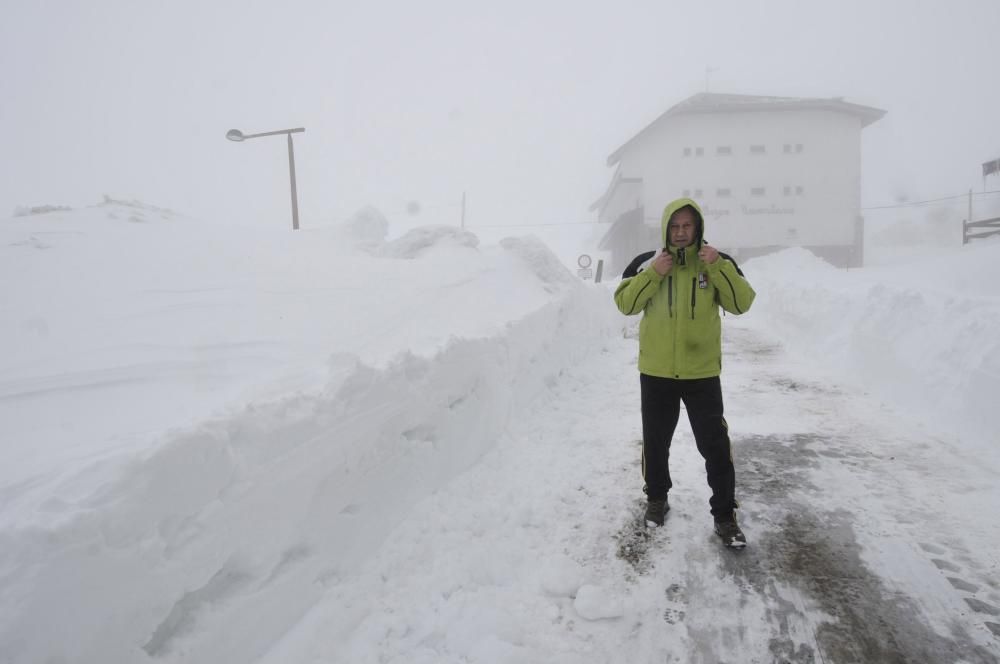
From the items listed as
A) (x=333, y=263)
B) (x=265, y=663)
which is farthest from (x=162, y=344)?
(x=333, y=263)

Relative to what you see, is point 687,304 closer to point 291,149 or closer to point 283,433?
point 283,433

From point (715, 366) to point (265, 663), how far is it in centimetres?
275

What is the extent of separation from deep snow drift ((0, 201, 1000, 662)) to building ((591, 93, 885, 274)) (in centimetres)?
2903

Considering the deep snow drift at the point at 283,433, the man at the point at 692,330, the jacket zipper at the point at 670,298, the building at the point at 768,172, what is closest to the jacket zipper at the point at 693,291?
the man at the point at 692,330

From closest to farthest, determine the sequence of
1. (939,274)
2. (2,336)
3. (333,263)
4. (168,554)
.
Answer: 1. (168,554)
2. (2,336)
3. (333,263)
4. (939,274)

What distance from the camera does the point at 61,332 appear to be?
360 centimetres

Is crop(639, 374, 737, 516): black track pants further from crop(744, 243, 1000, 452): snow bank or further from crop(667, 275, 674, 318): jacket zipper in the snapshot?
crop(744, 243, 1000, 452): snow bank

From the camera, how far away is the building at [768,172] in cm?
3322

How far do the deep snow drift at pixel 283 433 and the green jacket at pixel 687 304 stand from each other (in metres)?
1.19

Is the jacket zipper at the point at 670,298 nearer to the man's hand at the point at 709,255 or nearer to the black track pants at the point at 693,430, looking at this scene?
the man's hand at the point at 709,255

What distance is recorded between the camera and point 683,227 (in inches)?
121

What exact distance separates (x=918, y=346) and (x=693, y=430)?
4192 millimetres

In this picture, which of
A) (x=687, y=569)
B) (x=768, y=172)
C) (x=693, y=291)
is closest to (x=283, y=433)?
(x=687, y=569)

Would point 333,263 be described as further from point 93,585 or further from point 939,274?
point 939,274
